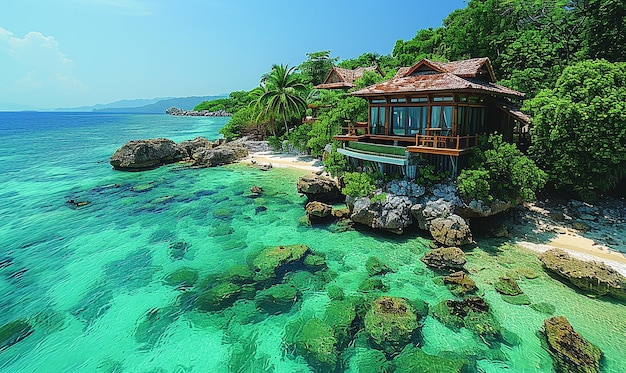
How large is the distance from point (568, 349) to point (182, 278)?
1357 centimetres

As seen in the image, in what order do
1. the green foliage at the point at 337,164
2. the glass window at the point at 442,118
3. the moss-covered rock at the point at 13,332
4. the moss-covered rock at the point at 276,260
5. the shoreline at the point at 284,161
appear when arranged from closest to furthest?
the moss-covered rock at the point at 13,332 → the moss-covered rock at the point at 276,260 → the glass window at the point at 442,118 → the green foliage at the point at 337,164 → the shoreline at the point at 284,161

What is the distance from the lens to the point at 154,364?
29.7 feet

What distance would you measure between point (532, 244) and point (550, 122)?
616 centimetres

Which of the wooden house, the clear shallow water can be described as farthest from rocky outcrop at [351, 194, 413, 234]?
the wooden house

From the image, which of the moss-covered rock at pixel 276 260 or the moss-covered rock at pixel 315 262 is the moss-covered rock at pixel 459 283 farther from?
the moss-covered rock at pixel 276 260

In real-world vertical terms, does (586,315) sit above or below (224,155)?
below

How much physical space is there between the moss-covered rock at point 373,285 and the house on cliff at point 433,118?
6687 millimetres

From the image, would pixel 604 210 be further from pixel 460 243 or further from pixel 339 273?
pixel 339 273

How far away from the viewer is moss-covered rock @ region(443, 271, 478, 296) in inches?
452

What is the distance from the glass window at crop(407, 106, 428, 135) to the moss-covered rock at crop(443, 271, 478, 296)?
871cm

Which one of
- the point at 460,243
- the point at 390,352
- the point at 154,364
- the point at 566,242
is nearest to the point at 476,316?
the point at 390,352

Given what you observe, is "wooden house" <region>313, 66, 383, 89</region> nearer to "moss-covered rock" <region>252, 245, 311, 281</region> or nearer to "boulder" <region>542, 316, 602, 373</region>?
"moss-covered rock" <region>252, 245, 311, 281</region>

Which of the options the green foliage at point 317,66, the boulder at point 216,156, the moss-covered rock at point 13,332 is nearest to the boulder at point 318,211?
the moss-covered rock at point 13,332

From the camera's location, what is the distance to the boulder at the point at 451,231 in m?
14.3
